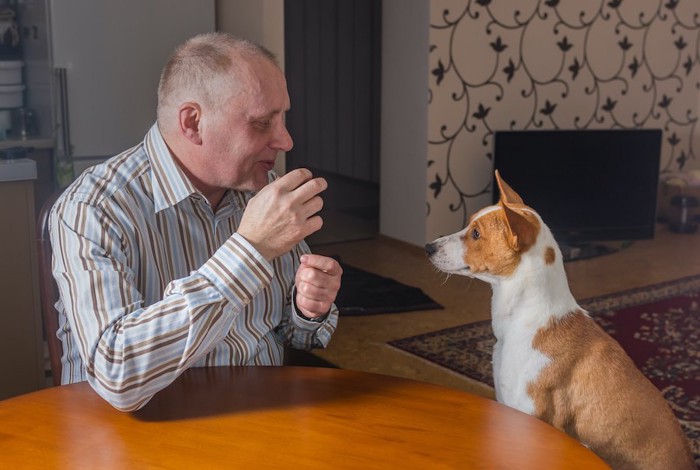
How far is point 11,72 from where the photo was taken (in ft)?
12.3

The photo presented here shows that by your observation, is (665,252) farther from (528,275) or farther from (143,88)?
(528,275)

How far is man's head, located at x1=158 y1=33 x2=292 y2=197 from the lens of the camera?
5.15ft

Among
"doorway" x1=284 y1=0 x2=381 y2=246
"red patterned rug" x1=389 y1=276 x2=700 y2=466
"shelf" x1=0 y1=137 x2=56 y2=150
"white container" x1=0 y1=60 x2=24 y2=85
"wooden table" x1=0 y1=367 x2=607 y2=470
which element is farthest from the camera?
"doorway" x1=284 y1=0 x2=381 y2=246

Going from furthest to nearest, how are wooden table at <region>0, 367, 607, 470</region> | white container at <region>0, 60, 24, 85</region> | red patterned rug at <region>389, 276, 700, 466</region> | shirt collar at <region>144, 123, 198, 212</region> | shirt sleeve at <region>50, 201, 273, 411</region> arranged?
white container at <region>0, 60, 24, 85</region> < red patterned rug at <region>389, 276, 700, 466</region> < shirt collar at <region>144, 123, 198, 212</region> < shirt sleeve at <region>50, 201, 273, 411</region> < wooden table at <region>0, 367, 607, 470</region>

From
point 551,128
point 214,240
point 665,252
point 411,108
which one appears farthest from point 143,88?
point 665,252

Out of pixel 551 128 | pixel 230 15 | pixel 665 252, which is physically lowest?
pixel 665 252

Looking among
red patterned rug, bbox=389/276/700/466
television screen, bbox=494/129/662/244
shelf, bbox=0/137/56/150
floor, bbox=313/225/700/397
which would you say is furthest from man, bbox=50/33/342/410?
television screen, bbox=494/129/662/244

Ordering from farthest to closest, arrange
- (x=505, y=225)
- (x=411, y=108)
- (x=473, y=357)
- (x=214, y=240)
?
(x=411, y=108) < (x=473, y=357) < (x=505, y=225) < (x=214, y=240)

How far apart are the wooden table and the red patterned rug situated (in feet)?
5.13

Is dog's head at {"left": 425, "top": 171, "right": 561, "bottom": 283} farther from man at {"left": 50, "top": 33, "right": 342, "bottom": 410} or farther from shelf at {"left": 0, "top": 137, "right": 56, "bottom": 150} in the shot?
shelf at {"left": 0, "top": 137, "right": 56, "bottom": 150}

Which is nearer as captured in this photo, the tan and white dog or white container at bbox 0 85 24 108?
Answer: the tan and white dog

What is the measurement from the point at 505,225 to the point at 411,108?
10.5 feet

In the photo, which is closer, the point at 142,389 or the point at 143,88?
the point at 142,389

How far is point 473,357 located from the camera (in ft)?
11.1
